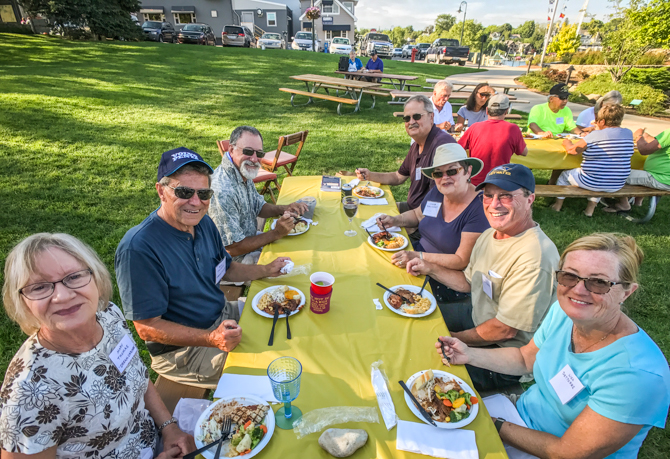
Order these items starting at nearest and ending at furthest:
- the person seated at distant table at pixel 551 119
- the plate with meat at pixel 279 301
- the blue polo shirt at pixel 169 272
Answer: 1. the blue polo shirt at pixel 169 272
2. the plate with meat at pixel 279 301
3. the person seated at distant table at pixel 551 119

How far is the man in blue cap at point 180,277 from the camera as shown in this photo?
2066mm

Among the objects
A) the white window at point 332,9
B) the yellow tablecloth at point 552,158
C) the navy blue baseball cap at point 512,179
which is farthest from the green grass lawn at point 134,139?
the white window at point 332,9

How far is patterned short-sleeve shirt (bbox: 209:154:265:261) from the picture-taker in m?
3.24

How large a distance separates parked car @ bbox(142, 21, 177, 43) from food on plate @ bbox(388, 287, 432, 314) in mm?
32394

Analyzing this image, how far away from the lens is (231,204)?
3.33m

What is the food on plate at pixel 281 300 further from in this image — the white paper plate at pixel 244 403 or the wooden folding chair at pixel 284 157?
the wooden folding chair at pixel 284 157

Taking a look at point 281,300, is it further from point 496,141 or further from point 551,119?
point 551,119

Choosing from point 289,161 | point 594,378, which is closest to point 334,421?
point 594,378

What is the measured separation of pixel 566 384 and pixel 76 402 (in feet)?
7.77

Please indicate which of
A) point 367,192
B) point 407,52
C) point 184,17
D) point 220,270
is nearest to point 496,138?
point 367,192

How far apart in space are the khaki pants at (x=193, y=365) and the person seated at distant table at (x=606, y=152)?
6.38 metres

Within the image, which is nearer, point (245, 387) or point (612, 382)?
point (612, 382)

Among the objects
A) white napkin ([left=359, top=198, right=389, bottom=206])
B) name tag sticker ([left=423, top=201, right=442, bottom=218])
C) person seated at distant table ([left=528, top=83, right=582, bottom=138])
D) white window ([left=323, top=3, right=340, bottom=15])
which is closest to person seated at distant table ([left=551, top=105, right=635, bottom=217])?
person seated at distant table ([left=528, top=83, right=582, bottom=138])

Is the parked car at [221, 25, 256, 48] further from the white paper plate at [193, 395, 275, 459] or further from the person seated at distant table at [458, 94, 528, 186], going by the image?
the white paper plate at [193, 395, 275, 459]
